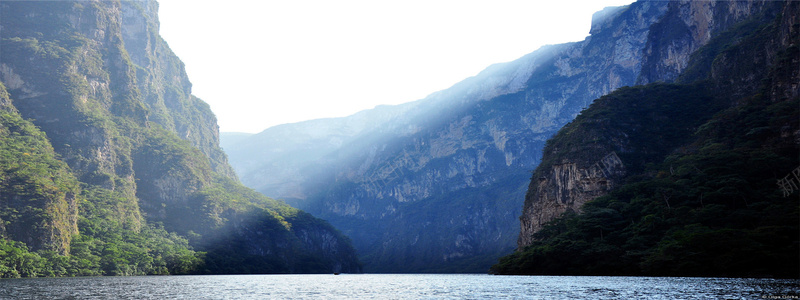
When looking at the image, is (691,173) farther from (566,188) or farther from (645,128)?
(645,128)

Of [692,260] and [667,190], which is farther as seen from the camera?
[667,190]

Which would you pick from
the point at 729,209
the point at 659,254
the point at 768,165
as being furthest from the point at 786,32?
the point at 659,254

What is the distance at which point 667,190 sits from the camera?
12431 cm

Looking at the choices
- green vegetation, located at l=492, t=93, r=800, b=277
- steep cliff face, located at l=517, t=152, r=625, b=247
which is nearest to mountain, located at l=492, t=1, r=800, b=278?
green vegetation, located at l=492, t=93, r=800, b=277

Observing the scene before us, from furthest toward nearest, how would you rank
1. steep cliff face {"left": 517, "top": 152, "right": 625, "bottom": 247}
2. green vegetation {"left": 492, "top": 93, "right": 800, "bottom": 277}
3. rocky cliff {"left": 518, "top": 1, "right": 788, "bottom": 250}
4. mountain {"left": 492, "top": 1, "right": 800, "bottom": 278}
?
steep cliff face {"left": 517, "top": 152, "right": 625, "bottom": 247} < rocky cliff {"left": 518, "top": 1, "right": 788, "bottom": 250} < mountain {"left": 492, "top": 1, "right": 800, "bottom": 278} < green vegetation {"left": 492, "top": 93, "right": 800, "bottom": 277}

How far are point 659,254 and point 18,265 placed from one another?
15427 centimetres

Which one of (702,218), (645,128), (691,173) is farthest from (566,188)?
(702,218)

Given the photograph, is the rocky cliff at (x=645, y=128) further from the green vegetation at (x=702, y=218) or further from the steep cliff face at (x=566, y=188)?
the green vegetation at (x=702, y=218)

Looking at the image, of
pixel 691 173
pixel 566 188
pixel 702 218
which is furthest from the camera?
pixel 566 188

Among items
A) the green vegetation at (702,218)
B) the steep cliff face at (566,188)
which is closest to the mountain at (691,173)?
the green vegetation at (702,218)

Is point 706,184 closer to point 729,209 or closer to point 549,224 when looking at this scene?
point 729,209

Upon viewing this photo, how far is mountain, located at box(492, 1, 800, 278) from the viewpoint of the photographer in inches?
3868

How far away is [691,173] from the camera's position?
125m

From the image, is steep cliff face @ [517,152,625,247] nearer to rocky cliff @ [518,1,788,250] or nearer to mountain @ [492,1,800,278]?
rocky cliff @ [518,1,788,250]
